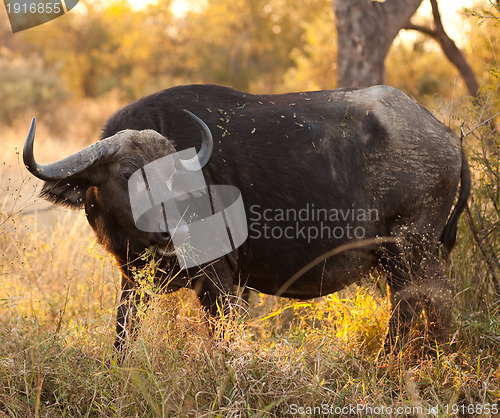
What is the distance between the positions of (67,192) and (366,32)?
446 cm

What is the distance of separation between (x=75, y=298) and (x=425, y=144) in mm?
3168

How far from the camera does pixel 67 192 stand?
3.79m

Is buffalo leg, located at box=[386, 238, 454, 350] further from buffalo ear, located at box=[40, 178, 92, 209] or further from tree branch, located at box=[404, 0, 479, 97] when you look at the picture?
tree branch, located at box=[404, 0, 479, 97]

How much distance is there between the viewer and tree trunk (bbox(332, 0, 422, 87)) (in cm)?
684

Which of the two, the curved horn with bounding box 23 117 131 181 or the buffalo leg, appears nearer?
the curved horn with bounding box 23 117 131 181

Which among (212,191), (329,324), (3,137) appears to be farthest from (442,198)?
(3,137)

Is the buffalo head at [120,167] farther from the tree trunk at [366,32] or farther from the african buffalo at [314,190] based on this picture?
the tree trunk at [366,32]

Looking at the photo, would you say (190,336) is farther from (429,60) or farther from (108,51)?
(108,51)

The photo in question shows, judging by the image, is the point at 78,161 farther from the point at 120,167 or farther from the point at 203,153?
the point at 203,153

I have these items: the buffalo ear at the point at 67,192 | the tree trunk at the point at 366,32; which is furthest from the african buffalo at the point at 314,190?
the tree trunk at the point at 366,32

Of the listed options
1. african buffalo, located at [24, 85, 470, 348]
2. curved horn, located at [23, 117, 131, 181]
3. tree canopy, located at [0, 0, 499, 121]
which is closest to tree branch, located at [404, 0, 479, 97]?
african buffalo, located at [24, 85, 470, 348]

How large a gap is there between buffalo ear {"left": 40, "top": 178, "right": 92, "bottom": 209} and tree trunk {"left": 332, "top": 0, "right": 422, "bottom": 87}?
13.7 feet

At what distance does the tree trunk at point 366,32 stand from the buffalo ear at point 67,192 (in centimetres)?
417

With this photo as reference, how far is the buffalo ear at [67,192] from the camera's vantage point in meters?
3.73
